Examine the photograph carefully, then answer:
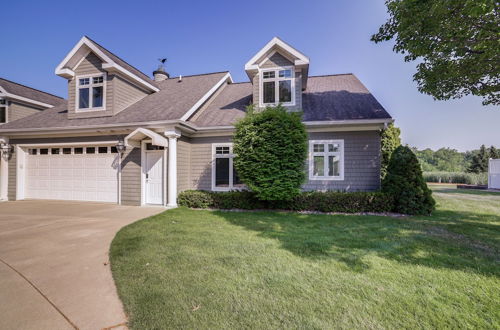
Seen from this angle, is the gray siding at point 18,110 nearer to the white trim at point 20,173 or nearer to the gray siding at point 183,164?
the white trim at point 20,173

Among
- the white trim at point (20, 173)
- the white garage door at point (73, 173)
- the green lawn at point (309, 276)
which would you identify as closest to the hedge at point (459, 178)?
the green lawn at point (309, 276)

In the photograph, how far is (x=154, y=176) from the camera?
28.4 ft

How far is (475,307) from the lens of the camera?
2400 millimetres

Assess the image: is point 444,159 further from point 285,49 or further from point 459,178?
point 285,49

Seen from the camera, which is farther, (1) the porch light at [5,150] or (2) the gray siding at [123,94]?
(1) the porch light at [5,150]

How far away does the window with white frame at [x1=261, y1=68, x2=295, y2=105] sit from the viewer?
9336 millimetres

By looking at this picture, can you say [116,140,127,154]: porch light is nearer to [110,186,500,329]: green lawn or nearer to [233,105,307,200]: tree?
[110,186,500,329]: green lawn

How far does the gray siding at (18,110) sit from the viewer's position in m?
11.5

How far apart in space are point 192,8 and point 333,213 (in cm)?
1161

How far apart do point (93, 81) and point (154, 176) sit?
549cm

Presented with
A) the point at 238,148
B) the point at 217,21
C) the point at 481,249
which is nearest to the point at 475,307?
the point at 481,249

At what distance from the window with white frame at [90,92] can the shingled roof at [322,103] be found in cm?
444

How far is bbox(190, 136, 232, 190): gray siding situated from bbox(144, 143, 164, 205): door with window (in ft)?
4.45

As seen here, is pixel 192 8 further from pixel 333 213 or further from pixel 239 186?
pixel 333 213
